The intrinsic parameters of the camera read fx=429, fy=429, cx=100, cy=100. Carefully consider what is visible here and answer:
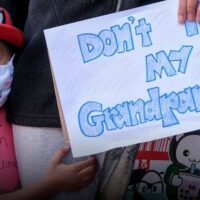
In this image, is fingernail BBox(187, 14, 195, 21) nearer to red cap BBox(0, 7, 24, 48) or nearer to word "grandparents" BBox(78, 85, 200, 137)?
word "grandparents" BBox(78, 85, 200, 137)

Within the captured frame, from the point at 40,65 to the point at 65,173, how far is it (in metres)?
0.22

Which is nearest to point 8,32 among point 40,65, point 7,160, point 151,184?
point 40,65

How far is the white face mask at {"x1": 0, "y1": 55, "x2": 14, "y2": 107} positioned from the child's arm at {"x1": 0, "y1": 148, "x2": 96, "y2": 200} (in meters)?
0.16

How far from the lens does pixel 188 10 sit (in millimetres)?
742

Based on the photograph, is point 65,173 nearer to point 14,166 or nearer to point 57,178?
point 57,178

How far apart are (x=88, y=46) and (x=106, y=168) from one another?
25cm

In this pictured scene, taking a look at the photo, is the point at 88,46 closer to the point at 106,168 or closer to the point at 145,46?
the point at 145,46

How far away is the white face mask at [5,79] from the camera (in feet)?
2.82

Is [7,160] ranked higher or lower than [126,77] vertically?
lower

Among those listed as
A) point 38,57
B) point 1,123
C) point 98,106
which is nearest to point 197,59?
point 98,106

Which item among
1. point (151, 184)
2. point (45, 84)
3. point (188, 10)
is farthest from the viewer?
point (151, 184)

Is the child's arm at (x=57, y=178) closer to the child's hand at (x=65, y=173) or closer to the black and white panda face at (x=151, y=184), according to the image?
the child's hand at (x=65, y=173)

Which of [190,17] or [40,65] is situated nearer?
[190,17]

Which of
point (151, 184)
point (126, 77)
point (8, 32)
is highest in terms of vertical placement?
point (8, 32)
